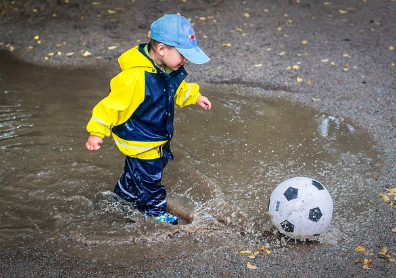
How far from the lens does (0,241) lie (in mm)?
3918

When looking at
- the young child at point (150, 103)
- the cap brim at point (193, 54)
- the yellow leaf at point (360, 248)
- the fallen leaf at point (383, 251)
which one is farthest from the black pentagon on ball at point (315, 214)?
the cap brim at point (193, 54)

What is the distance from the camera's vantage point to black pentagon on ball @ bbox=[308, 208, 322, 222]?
371cm

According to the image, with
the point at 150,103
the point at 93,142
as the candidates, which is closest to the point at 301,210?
the point at 150,103

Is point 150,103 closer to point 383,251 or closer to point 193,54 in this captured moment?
point 193,54

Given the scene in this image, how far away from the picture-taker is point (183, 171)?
5082mm

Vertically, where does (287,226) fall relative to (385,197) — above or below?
above

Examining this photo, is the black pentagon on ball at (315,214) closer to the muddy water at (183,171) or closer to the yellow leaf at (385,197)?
the muddy water at (183,171)

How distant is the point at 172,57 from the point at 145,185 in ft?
3.51

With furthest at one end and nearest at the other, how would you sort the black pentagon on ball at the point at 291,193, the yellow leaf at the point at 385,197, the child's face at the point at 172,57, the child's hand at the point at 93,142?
the yellow leaf at the point at 385,197 → the black pentagon on ball at the point at 291,193 → the child's face at the point at 172,57 → the child's hand at the point at 93,142

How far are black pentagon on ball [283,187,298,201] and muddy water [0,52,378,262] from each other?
39cm

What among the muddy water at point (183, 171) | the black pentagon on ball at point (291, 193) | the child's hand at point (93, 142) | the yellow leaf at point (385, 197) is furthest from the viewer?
the yellow leaf at point (385, 197)

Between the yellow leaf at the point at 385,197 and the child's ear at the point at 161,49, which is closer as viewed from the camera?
the child's ear at the point at 161,49

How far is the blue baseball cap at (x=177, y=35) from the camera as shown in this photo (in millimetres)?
3611

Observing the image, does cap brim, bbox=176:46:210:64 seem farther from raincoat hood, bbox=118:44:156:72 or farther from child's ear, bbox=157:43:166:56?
raincoat hood, bbox=118:44:156:72
